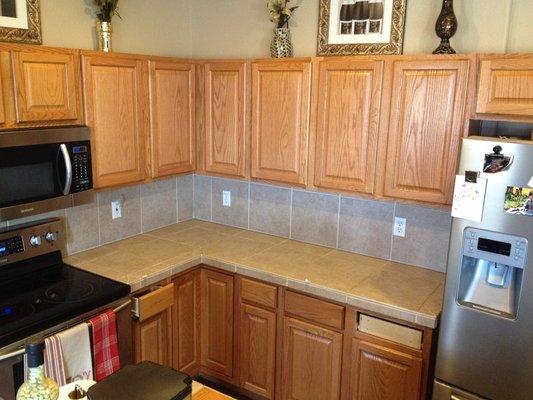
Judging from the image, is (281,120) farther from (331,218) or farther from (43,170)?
(43,170)

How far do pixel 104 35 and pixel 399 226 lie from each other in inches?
75.8

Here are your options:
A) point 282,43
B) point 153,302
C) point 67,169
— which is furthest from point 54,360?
point 282,43

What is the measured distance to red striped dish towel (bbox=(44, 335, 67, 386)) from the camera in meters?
1.93

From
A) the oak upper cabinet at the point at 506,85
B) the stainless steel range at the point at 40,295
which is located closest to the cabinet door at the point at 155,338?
the stainless steel range at the point at 40,295

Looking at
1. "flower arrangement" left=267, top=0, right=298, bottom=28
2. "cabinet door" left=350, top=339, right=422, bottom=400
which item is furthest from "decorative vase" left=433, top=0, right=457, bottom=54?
"cabinet door" left=350, top=339, right=422, bottom=400

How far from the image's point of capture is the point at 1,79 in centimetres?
205

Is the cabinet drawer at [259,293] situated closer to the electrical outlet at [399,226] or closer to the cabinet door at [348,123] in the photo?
the cabinet door at [348,123]

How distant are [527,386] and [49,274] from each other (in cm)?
222

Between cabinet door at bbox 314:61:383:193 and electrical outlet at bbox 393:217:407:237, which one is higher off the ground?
cabinet door at bbox 314:61:383:193

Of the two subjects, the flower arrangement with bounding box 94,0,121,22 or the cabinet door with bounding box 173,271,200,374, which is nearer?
the flower arrangement with bounding box 94,0,121,22

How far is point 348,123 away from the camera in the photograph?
250 centimetres

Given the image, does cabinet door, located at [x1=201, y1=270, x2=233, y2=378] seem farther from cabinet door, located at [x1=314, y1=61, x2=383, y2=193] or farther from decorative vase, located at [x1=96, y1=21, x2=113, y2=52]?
decorative vase, located at [x1=96, y1=21, x2=113, y2=52]

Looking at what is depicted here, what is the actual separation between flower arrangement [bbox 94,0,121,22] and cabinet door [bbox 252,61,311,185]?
819mm

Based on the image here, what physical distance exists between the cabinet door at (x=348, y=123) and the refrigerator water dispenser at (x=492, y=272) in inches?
26.6
